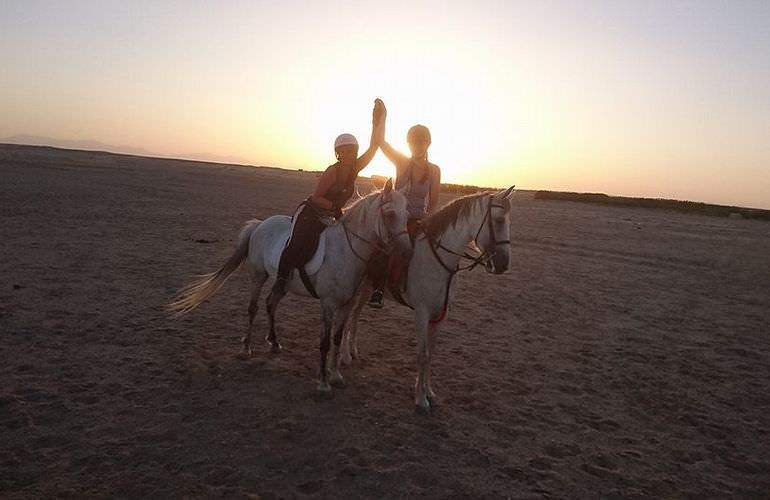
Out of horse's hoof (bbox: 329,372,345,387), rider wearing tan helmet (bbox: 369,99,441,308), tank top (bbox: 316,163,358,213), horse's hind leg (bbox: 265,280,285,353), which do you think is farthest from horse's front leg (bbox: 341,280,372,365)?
tank top (bbox: 316,163,358,213)

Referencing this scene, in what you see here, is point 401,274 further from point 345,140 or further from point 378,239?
point 345,140

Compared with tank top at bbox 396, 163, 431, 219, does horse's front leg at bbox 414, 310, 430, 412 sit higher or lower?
lower

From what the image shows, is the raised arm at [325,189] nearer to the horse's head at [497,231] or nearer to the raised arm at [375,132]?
the raised arm at [375,132]

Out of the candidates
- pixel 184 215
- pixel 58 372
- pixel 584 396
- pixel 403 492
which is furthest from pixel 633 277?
pixel 184 215

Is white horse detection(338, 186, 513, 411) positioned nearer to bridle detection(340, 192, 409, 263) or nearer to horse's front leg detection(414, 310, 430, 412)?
horse's front leg detection(414, 310, 430, 412)

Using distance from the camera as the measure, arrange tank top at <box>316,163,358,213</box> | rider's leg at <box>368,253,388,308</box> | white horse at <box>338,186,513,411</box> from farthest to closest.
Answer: tank top at <box>316,163,358,213</box>, rider's leg at <box>368,253,388,308</box>, white horse at <box>338,186,513,411</box>

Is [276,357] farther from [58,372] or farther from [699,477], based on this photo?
[699,477]

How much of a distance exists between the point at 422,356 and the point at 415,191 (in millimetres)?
1738

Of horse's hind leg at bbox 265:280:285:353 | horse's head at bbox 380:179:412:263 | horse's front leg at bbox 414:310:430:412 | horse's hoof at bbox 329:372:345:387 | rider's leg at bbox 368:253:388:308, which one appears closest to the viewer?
horse's head at bbox 380:179:412:263

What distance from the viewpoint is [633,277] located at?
14602 millimetres

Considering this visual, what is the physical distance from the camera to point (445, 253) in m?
5.31

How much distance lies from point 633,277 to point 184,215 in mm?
16116

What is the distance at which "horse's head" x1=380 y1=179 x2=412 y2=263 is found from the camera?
16.2ft

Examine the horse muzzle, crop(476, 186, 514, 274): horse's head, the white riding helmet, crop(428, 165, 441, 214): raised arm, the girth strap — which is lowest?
the girth strap
